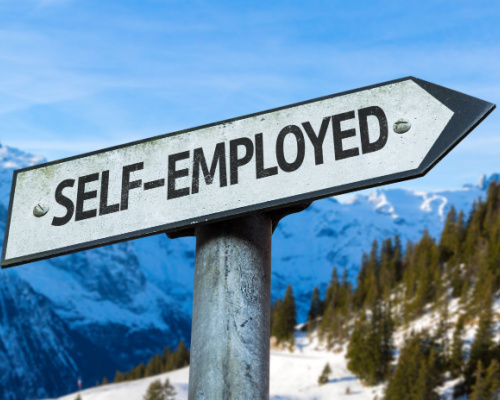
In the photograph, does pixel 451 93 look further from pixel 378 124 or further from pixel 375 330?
pixel 375 330

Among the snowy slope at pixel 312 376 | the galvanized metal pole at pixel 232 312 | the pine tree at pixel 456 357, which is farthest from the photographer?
the snowy slope at pixel 312 376

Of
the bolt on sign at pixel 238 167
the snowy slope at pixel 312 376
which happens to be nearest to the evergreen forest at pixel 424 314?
the snowy slope at pixel 312 376

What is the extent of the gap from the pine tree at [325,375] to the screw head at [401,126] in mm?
87575

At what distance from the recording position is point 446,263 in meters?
111

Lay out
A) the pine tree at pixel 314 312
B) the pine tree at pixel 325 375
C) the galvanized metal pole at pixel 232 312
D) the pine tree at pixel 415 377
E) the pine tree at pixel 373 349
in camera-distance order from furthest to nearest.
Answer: the pine tree at pixel 314 312
the pine tree at pixel 325 375
the pine tree at pixel 373 349
the pine tree at pixel 415 377
the galvanized metal pole at pixel 232 312

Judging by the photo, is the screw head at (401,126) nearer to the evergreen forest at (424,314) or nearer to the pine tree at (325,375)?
the evergreen forest at (424,314)

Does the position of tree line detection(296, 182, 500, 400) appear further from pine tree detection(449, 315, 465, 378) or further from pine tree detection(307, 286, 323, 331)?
pine tree detection(449, 315, 465, 378)

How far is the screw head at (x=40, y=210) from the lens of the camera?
2.57 meters

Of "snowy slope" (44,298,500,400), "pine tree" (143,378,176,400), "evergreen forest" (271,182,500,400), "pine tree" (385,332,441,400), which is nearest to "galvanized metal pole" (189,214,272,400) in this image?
"evergreen forest" (271,182,500,400)

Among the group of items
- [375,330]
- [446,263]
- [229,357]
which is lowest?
[229,357]

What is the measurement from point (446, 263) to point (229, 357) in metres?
113

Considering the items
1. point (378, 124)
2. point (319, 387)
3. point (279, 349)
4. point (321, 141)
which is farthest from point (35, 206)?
point (279, 349)

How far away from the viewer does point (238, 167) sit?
2361mm

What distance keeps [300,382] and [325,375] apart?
3.92 metres
